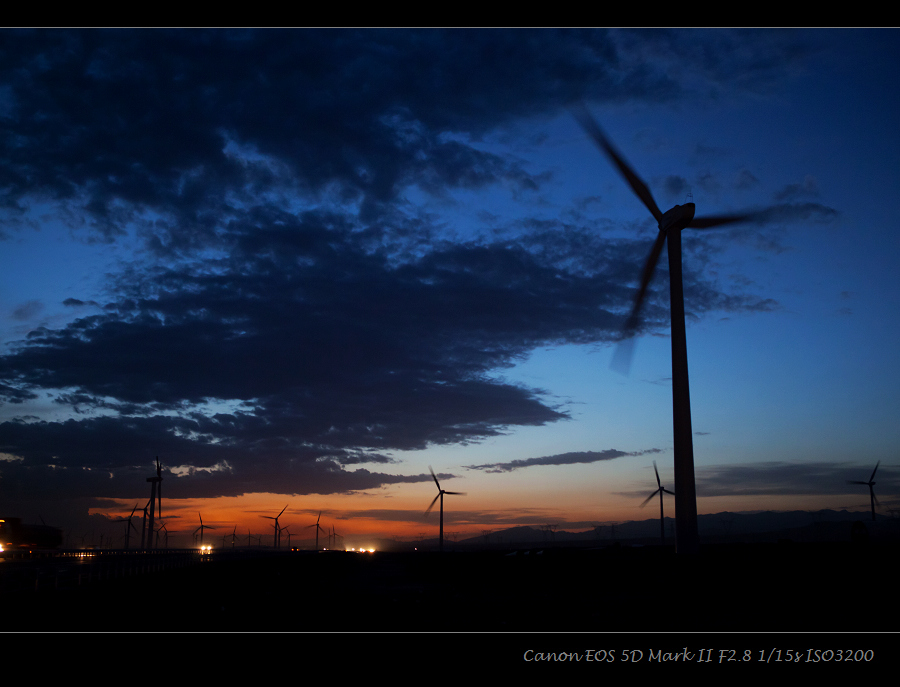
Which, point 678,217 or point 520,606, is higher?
point 678,217

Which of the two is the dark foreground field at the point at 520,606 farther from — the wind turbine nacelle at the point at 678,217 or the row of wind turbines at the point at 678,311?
the wind turbine nacelle at the point at 678,217

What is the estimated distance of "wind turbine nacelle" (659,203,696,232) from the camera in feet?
157

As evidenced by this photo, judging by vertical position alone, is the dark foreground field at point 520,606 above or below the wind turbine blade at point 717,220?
below

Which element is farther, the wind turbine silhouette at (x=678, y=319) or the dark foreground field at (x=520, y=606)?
the wind turbine silhouette at (x=678, y=319)

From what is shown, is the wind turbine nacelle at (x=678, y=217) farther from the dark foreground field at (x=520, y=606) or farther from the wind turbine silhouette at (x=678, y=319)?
the dark foreground field at (x=520, y=606)

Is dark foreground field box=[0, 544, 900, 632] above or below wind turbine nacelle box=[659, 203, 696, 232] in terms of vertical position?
below

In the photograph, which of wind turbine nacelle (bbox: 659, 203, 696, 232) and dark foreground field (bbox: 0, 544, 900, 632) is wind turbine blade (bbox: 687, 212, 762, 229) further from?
dark foreground field (bbox: 0, 544, 900, 632)

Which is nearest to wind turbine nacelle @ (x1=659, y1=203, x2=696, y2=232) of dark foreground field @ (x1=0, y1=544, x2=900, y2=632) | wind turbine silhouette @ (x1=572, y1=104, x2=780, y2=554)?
wind turbine silhouette @ (x1=572, y1=104, x2=780, y2=554)

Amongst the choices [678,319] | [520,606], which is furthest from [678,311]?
[520,606]

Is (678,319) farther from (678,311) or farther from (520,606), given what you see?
(520,606)

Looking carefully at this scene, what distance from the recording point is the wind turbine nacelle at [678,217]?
47969 millimetres

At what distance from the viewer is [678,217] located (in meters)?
48.2

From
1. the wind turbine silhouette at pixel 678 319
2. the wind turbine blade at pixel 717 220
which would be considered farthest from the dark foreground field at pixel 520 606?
the wind turbine blade at pixel 717 220
